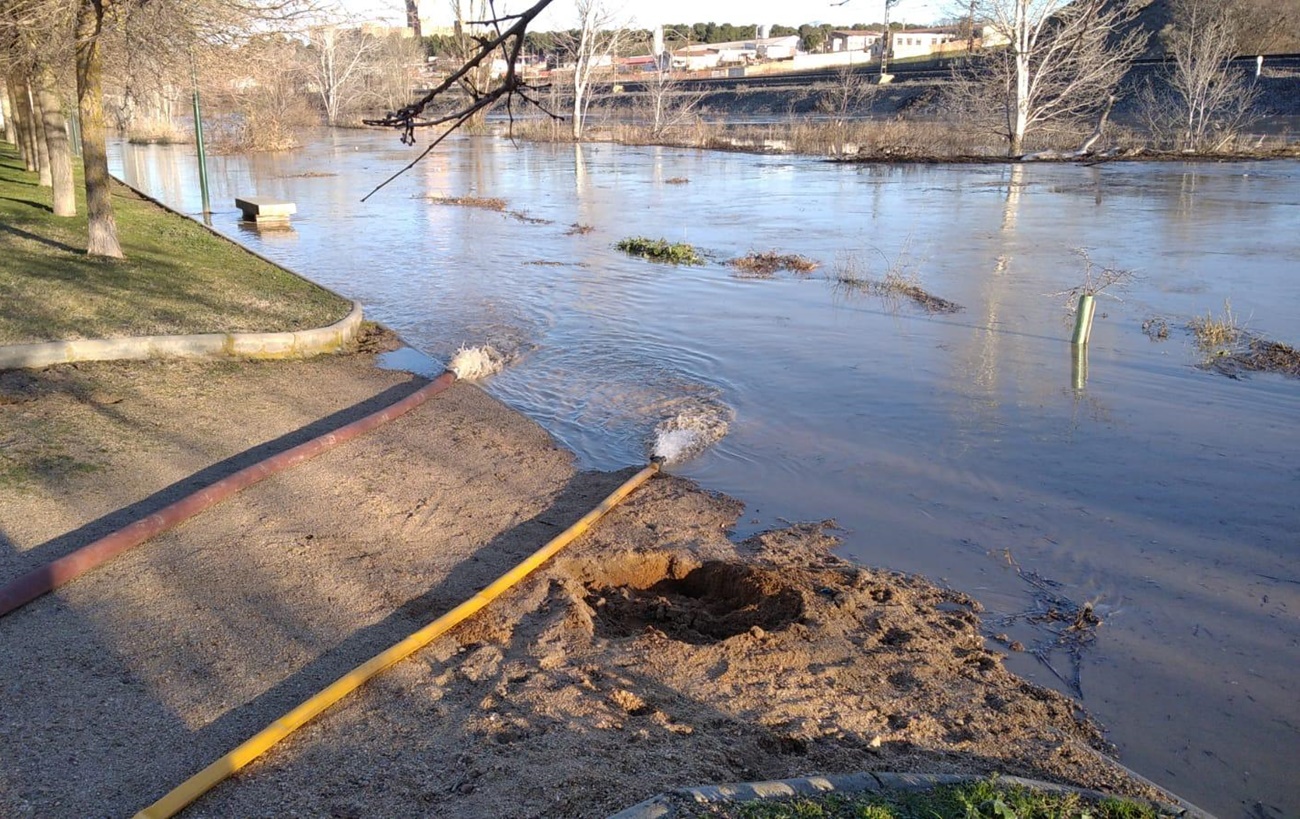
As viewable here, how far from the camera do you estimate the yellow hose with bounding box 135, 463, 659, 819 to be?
12.7 ft

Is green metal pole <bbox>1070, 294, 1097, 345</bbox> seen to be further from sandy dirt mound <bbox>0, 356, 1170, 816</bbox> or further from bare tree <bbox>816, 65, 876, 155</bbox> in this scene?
bare tree <bbox>816, 65, 876, 155</bbox>

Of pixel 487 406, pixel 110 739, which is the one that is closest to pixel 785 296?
pixel 487 406

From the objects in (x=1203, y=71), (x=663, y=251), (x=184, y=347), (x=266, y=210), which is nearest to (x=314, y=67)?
(x=266, y=210)

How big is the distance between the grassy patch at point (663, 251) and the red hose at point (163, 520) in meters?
10.2

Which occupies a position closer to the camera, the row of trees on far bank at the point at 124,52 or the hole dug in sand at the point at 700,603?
the hole dug in sand at the point at 700,603

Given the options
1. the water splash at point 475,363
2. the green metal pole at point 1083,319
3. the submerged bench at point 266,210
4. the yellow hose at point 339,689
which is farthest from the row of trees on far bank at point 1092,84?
the yellow hose at point 339,689

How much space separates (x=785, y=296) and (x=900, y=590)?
992cm

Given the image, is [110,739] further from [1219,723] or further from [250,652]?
[1219,723]

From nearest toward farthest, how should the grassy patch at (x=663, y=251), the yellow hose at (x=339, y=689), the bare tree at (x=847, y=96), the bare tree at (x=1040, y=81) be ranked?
the yellow hose at (x=339, y=689) < the grassy patch at (x=663, y=251) < the bare tree at (x=1040, y=81) < the bare tree at (x=847, y=96)

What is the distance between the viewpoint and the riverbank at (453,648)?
162 inches

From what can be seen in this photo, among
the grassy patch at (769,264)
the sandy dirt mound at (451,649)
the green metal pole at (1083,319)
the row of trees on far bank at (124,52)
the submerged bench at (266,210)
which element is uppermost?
the row of trees on far bank at (124,52)

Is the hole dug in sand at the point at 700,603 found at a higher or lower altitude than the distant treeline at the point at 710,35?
lower

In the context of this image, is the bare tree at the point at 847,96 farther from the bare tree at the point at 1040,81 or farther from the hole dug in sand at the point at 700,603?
the hole dug in sand at the point at 700,603

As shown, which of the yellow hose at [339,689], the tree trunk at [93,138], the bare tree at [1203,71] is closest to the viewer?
the yellow hose at [339,689]
